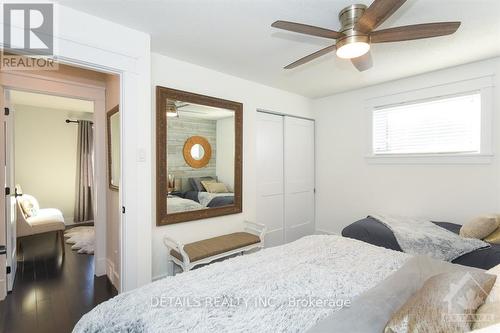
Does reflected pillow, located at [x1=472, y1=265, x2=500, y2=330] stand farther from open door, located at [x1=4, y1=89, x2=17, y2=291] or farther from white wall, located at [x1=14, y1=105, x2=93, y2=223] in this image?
white wall, located at [x1=14, y1=105, x2=93, y2=223]

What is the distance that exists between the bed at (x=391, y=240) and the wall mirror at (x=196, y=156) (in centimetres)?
148

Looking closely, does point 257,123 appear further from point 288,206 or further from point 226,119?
point 288,206

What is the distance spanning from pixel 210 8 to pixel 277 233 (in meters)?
3.10

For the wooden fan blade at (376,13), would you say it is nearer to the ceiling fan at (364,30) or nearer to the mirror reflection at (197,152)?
the ceiling fan at (364,30)

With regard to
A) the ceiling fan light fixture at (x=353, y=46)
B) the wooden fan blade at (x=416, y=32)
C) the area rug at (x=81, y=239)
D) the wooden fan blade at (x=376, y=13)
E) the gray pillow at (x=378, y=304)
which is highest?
the wooden fan blade at (x=376, y=13)

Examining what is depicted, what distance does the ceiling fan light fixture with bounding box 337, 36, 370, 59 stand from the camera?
168 centimetres

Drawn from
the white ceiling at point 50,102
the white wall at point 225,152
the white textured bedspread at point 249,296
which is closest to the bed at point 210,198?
the white wall at point 225,152

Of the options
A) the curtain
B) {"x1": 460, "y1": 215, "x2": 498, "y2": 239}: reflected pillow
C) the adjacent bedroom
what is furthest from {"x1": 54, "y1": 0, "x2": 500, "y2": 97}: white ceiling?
the curtain

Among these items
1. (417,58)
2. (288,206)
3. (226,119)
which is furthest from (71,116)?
(417,58)

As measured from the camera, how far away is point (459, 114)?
3.04 m

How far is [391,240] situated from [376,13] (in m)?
2.15

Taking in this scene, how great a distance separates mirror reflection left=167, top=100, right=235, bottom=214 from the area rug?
2.08 metres

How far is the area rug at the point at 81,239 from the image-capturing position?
3934 mm

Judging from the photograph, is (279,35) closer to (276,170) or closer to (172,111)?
(172,111)
